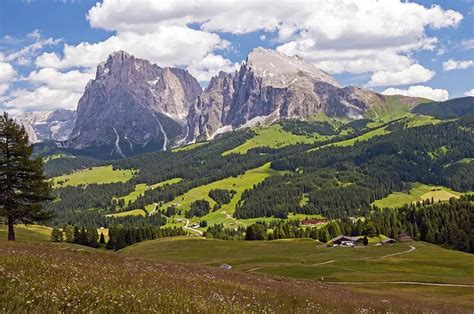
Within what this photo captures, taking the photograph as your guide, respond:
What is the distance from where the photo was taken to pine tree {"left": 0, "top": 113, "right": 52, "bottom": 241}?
52812mm

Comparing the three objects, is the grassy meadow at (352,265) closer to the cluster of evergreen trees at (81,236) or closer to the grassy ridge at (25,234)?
the grassy ridge at (25,234)

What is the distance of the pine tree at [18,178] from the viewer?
5281cm

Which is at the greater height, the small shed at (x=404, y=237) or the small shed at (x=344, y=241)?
the small shed at (x=344, y=241)

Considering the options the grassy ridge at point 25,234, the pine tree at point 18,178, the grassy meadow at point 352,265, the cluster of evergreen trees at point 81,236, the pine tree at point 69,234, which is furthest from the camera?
the pine tree at point 69,234

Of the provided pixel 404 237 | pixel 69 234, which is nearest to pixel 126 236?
pixel 69 234

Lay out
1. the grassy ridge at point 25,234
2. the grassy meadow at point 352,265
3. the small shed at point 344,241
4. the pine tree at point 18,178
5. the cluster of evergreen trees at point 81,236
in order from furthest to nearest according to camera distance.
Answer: the cluster of evergreen trees at point 81,236 → the small shed at point 344,241 → the grassy ridge at point 25,234 → the grassy meadow at point 352,265 → the pine tree at point 18,178

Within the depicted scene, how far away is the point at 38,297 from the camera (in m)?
9.31

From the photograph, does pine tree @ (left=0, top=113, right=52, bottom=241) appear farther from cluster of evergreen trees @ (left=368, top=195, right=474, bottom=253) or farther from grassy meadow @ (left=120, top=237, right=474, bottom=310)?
cluster of evergreen trees @ (left=368, top=195, right=474, bottom=253)

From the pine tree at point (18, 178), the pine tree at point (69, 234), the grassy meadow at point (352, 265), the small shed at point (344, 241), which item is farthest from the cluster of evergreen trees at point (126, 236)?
the pine tree at point (18, 178)

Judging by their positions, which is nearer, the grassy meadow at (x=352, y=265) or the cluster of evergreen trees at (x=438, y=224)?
the grassy meadow at (x=352, y=265)

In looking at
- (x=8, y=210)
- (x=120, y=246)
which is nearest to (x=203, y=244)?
(x=120, y=246)

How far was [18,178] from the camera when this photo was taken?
53625 mm

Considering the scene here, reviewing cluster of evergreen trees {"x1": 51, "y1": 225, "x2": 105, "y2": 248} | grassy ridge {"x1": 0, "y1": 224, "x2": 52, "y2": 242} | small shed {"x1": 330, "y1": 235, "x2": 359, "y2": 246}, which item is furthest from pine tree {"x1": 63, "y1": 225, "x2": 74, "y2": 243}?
small shed {"x1": 330, "y1": 235, "x2": 359, "y2": 246}

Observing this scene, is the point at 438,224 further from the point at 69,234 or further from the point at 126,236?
the point at 69,234
